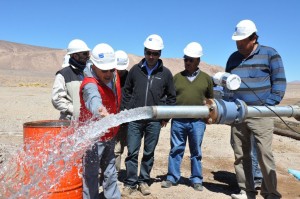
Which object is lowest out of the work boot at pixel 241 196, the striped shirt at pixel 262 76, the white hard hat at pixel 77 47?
the work boot at pixel 241 196

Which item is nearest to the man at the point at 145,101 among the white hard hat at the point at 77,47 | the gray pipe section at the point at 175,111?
the white hard hat at the point at 77,47

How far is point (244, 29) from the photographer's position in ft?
13.1

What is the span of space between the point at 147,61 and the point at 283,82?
5.50 feet

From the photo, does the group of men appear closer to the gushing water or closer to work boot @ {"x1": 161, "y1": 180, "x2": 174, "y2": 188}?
work boot @ {"x1": 161, "y1": 180, "x2": 174, "y2": 188}

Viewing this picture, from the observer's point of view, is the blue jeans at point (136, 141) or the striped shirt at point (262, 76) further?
the blue jeans at point (136, 141)

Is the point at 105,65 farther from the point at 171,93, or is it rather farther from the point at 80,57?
the point at 171,93

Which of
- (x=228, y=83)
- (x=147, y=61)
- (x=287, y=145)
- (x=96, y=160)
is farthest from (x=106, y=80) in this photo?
(x=287, y=145)

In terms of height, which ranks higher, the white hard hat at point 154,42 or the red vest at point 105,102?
the white hard hat at point 154,42

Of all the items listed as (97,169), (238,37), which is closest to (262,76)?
(238,37)

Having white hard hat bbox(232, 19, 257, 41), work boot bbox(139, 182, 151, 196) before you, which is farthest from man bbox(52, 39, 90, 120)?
white hard hat bbox(232, 19, 257, 41)

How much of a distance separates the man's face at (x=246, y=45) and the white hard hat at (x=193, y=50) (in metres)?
0.93

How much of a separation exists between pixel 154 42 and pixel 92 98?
1.77 metres

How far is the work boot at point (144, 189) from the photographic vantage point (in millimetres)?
4635

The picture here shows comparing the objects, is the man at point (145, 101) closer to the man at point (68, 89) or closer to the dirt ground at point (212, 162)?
the dirt ground at point (212, 162)
